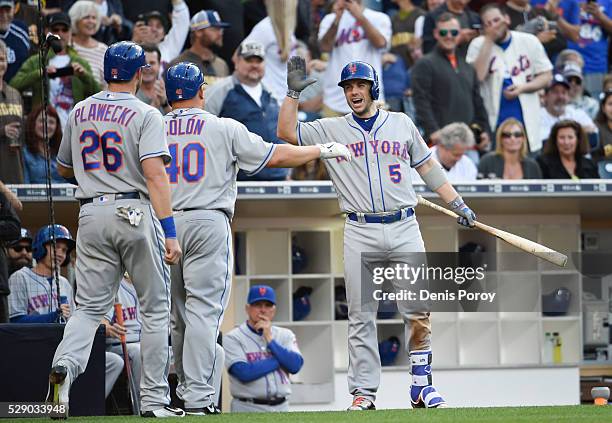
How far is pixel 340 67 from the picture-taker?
12945 mm

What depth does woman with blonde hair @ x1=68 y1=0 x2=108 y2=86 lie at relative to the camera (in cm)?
1186

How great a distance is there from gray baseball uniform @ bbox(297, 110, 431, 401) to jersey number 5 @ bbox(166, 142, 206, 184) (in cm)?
85

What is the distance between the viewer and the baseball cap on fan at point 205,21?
1196 centimetres

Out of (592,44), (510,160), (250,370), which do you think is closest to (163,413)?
(250,370)

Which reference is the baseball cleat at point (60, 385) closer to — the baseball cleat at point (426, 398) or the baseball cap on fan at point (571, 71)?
the baseball cleat at point (426, 398)

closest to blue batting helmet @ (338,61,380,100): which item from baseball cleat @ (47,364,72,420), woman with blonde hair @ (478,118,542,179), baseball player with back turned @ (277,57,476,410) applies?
baseball player with back turned @ (277,57,476,410)

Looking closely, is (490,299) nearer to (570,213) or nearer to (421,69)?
(570,213)

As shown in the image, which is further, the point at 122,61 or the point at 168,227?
the point at 122,61

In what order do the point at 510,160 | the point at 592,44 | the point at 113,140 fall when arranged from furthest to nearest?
the point at 592,44 → the point at 510,160 → the point at 113,140

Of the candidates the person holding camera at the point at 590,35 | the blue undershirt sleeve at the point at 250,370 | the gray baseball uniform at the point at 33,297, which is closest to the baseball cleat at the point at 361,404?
the gray baseball uniform at the point at 33,297

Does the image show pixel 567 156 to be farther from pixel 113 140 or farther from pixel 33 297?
pixel 113 140

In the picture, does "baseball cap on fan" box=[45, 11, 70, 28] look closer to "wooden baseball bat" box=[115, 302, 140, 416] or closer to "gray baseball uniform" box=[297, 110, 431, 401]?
"wooden baseball bat" box=[115, 302, 140, 416]

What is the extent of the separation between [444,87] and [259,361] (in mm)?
3791

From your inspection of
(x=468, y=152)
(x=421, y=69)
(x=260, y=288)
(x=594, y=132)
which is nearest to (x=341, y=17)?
(x=421, y=69)
